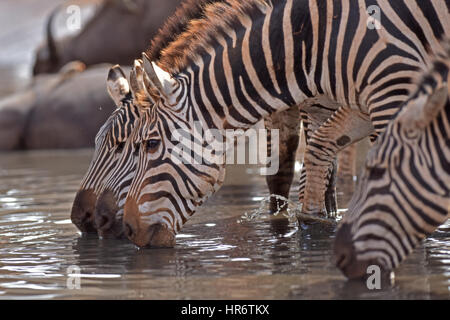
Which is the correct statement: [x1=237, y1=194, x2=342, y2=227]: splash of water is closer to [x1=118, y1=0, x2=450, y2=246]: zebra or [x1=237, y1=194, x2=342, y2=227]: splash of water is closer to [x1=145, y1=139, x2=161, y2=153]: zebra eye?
[x1=118, y1=0, x2=450, y2=246]: zebra

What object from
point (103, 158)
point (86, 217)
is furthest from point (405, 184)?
point (86, 217)

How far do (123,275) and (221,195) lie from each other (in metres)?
4.15

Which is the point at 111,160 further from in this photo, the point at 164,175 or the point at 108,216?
the point at 164,175

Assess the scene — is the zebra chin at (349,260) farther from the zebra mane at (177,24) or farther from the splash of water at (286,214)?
the zebra mane at (177,24)

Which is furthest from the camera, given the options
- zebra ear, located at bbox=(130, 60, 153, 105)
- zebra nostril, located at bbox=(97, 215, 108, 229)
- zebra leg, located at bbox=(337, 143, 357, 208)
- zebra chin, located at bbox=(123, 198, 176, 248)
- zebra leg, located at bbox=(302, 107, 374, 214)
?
zebra leg, located at bbox=(337, 143, 357, 208)

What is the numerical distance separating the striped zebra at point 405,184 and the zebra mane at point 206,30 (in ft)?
6.79

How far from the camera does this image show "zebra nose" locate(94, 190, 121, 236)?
7.39 meters

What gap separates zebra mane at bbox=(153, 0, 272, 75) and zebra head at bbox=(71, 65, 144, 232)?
2.17 feet

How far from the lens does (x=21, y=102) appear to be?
15.8m

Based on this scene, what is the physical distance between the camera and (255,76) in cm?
662

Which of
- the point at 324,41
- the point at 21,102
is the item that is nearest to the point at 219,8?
the point at 324,41

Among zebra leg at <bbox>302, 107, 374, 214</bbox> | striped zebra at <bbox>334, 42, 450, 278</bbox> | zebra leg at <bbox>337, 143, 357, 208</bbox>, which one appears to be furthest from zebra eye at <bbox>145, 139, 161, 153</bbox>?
zebra leg at <bbox>337, 143, 357, 208</bbox>

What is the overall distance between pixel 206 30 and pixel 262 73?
1.94 ft

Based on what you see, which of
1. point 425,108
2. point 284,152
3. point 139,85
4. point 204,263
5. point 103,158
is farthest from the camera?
point 284,152
